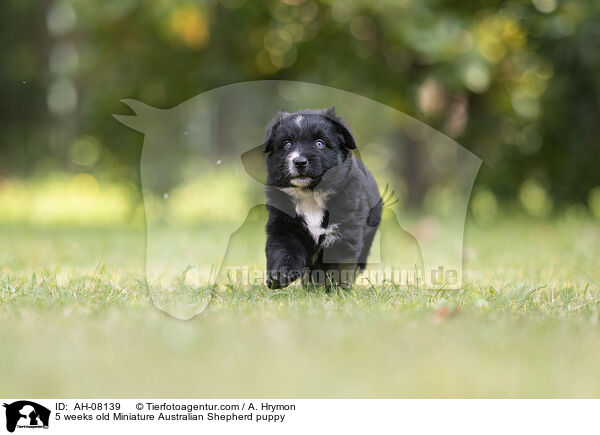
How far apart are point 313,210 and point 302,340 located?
41.0 inches

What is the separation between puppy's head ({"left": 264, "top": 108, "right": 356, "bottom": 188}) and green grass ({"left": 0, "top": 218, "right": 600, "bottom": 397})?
0.59m

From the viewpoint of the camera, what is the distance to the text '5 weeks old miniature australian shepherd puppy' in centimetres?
346

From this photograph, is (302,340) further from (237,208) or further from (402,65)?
(402,65)

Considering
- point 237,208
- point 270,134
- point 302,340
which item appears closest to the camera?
point 302,340

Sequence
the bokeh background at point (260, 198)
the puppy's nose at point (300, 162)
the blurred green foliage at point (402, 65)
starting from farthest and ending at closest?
the blurred green foliage at point (402, 65) → the puppy's nose at point (300, 162) → the bokeh background at point (260, 198)

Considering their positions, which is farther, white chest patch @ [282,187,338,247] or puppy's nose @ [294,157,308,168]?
white chest patch @ [282,187,338,247]

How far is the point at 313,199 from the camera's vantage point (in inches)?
140

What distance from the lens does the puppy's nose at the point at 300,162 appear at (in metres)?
3.39
